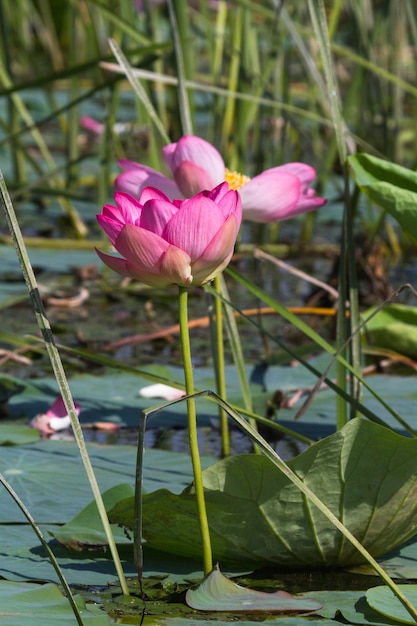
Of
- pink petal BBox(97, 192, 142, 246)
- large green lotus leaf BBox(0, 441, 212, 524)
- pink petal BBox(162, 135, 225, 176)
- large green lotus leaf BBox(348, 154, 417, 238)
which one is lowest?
large green lotus leaf BBox(0, 441, 212, 524)

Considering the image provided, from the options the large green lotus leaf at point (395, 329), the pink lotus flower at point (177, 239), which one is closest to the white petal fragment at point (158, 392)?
the large green lotus leaf at point (395, 329)

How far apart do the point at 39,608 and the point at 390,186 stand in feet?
1.74

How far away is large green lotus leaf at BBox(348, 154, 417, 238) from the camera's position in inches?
40.4

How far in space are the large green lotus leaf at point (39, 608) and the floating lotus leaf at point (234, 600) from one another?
73 mm

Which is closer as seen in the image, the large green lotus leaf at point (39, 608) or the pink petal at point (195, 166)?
the large green lotus leaf at point (39, 608)

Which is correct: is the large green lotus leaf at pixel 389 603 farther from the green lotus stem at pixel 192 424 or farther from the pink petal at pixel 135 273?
the pink petal at pixel 135 273

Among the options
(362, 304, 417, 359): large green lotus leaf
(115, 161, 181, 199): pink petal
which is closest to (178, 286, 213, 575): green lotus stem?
(115, 161, 181, 199): pink petal

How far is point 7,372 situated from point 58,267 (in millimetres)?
651

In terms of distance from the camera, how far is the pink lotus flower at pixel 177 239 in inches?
30.3

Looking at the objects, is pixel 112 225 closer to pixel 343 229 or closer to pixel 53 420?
pixel 343 229

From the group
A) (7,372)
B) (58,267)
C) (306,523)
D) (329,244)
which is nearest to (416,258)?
(329,244)

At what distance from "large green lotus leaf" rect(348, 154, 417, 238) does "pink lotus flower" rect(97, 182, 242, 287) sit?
28cm

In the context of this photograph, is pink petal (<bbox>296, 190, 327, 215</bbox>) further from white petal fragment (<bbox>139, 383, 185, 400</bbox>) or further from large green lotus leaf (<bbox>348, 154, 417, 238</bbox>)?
white petal fragment (<bbox>139, 383, 185, 400</bbox>)

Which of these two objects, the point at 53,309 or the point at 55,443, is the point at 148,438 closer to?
the point at 55,443
